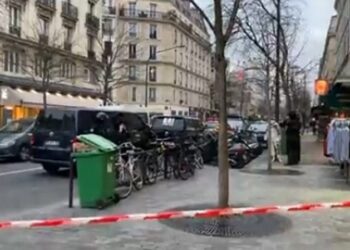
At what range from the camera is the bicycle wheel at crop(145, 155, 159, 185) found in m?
14.4

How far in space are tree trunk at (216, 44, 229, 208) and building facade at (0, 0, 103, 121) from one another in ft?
83.9

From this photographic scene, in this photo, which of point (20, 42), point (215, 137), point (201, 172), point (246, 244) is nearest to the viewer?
point (246, 244)

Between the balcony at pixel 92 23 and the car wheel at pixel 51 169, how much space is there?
3817cm

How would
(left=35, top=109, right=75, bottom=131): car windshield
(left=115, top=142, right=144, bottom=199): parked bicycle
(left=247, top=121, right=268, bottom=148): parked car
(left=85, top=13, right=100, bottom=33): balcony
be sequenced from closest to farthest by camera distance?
(left=115, top=142, right=144, bottom=199): parked bicycle < (left=35, top=109, right=75, bottom=131): car windshield < (left=247, top=121, right=268, bottom=148): parked car < (left=85, top=13, right=100, bottom=33): balcony

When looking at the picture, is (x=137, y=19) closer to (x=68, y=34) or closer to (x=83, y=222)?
(x=68, y=34)

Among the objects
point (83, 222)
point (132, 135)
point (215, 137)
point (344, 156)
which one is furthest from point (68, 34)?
point (83, 222)

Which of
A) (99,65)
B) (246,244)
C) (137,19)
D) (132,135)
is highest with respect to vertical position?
(137,19)

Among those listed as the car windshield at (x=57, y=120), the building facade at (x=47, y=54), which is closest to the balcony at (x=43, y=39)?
the building facade at (x=47, y=54)

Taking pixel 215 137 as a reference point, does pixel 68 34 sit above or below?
above

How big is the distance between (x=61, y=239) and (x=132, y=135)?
1065 centimetres

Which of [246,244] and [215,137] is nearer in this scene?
[246,244]

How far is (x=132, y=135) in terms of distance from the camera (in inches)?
737

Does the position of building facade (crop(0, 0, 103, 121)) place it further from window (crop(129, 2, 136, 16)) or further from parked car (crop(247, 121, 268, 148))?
window (crop(129, 2, 136, 16))

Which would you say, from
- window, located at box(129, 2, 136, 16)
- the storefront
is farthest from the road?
window, located at box(129, 2, 136, 16)
